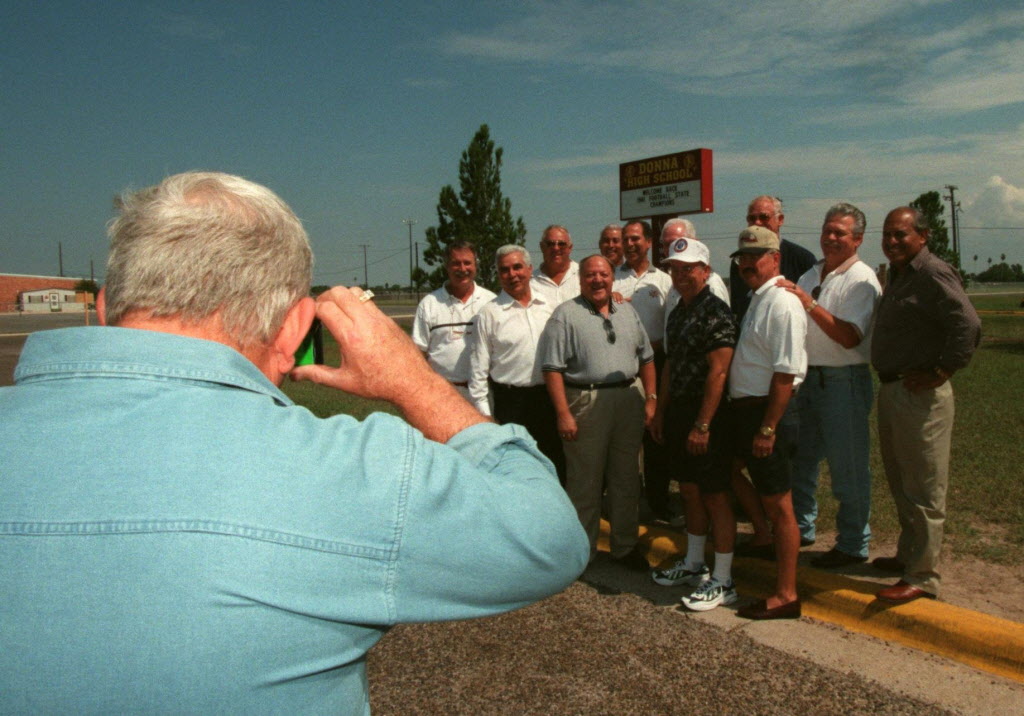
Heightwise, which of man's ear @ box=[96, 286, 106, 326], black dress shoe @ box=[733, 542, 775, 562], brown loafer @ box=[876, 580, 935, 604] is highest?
man's ear @ box=[96, 286, 106, 326]

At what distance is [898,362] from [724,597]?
1635 mm

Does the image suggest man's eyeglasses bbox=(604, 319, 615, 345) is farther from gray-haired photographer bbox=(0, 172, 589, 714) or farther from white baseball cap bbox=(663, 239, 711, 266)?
gray-haired photographer bbox=(0, 172, 589, 714)

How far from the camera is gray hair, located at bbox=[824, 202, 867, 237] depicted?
474 centimetres

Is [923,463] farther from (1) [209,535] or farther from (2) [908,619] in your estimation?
(1) [209,535]

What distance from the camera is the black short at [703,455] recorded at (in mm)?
4434

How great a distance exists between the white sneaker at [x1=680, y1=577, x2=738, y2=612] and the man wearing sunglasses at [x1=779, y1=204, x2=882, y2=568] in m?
0.70

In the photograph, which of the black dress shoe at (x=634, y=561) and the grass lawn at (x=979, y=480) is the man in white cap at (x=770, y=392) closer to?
the black dress shoe at (x=634, y=561)

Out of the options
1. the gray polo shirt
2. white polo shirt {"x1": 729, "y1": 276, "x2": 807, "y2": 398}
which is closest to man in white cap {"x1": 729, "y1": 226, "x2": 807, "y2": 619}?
white polo shirt {"x1": 729, "y1": 276, "x2": 807, "y2": 398}

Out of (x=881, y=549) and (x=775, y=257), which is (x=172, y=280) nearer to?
(x=775, y=257)

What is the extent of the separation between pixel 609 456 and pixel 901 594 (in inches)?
75.3

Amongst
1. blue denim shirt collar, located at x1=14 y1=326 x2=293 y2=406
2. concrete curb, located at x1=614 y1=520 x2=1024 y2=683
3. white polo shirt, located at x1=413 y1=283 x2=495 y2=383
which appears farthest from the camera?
white polo shirt, located at x1=413 y1=283 x2=495 y2=383

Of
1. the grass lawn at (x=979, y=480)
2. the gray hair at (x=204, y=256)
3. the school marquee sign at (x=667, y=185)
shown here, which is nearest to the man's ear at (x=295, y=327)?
the gray hair at (x=204, y=256)

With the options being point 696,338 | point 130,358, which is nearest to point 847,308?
point 696,338

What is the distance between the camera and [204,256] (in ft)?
3.84
